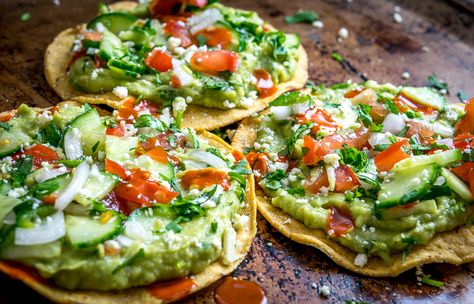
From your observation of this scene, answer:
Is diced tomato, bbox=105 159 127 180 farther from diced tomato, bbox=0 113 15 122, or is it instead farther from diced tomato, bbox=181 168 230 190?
diced tomato, bbox=0 113 15 122

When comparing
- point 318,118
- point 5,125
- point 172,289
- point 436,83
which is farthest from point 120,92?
point 436,83

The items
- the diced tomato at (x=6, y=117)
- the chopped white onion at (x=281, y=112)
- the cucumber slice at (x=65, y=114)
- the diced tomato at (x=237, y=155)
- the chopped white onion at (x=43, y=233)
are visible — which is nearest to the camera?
the chopped white onion at (x=43, y=233)

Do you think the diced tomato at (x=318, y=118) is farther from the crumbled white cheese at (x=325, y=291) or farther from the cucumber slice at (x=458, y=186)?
the crumbled white cheese at (x=325, y=291)

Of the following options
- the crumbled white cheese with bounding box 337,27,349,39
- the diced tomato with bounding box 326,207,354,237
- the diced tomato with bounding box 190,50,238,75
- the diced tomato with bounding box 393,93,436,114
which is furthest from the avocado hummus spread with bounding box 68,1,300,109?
the diced tomato with bounding box 326,207,354,237

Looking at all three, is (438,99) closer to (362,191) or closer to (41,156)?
(362,191)

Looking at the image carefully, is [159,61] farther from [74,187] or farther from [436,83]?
[436,83]

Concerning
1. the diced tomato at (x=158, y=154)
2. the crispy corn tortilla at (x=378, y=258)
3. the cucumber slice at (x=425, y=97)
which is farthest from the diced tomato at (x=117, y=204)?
the cucumber slice at (x=425, y=97)

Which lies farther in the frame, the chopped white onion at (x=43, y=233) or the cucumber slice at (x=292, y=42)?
the cucumber slice at (x=292, y=42)
